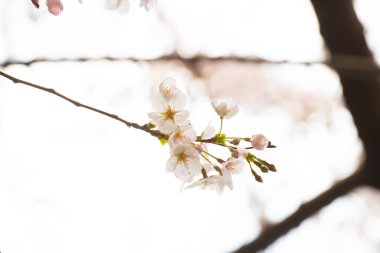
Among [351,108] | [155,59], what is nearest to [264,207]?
[351,108]

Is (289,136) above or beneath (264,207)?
above

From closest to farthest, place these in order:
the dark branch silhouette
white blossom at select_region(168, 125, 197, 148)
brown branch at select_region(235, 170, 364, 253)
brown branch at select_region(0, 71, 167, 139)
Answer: brown branch at select_region(0, 71, 167, 139) < white blossom at select_region(168, 125, 197, 148) < the dark branch silhouette < brown branch at select_region(235, 170, 364, 253)

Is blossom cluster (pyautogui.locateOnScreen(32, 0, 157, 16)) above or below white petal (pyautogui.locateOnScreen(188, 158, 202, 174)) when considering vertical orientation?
above

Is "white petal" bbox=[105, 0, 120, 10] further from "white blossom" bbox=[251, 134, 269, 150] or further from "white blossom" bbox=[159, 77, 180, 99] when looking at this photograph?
"white blossom" bbox=[251, 134, 269, 150]

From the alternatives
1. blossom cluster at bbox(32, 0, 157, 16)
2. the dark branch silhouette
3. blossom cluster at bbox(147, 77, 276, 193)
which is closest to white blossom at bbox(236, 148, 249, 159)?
blossom cluster at bbox(147, 77, 276, 193)

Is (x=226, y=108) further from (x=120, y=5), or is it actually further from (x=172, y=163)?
(x=120, y=5)

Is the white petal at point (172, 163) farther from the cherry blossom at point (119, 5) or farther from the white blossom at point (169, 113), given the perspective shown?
the cherry blossom at point (119, 5)

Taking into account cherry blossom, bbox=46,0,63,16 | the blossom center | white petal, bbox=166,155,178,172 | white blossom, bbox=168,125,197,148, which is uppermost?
cherry blossom, bbox=46,0,63,16

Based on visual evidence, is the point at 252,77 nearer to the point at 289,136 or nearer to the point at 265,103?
the point at 265,103
